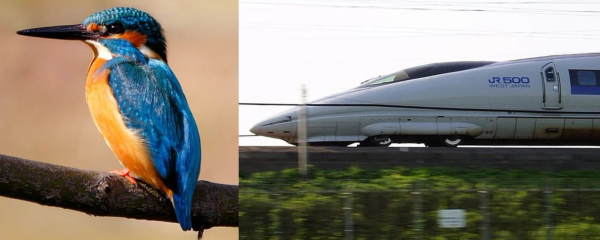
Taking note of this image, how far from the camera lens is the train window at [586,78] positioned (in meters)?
14.2

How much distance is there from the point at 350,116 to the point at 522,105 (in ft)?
9.85

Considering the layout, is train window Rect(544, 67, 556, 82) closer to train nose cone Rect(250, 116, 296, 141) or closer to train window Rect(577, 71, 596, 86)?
train window Rect(577, 71, 596, 86)

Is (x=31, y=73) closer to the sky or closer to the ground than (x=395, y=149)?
closer to the sky

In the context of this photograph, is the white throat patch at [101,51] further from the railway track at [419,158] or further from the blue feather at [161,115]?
the railway track at [419,158]

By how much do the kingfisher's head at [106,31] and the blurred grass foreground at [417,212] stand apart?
2782mm

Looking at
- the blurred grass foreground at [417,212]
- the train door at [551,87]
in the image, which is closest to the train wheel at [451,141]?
the train door at [551,87]

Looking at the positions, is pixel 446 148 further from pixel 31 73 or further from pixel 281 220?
pixel 31 73

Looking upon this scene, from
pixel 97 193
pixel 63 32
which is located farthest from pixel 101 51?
pixel 97 193

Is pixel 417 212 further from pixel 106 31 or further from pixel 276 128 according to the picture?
pixel 276 128

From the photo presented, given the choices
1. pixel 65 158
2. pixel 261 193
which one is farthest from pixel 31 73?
pixel 261 193

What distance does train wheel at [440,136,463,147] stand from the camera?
13273 millimetres

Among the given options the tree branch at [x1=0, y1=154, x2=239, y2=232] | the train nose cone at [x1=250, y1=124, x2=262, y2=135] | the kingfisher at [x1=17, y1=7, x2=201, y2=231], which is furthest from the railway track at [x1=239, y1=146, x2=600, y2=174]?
the kingfisher at [x1=17, y1=7, x2=201, y2=231]

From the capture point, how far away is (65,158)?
6.16 metres

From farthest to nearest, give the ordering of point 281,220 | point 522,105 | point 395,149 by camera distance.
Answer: point 522,105
point 395,149
point 281,220
